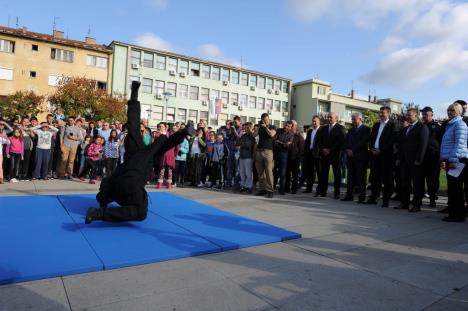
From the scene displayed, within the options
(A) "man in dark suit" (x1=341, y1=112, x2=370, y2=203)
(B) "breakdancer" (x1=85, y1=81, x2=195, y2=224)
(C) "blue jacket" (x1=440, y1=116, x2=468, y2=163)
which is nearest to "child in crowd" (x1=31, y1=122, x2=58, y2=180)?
(B) "breakdancer" (x1=85, y1=81, x2=195, y2=224)

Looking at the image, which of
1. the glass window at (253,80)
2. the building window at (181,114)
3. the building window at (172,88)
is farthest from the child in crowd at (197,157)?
the glass window at (253,80)

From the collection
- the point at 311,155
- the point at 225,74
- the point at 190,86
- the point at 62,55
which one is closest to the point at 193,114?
the point at 190,86

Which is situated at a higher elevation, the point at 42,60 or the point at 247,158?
the point at 42,60

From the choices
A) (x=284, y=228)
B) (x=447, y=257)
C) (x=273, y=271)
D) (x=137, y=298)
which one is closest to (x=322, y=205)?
(x=284, y=228)

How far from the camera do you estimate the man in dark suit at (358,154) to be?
8.24m

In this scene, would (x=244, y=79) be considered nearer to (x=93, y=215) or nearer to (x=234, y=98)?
(x=234, y=98)

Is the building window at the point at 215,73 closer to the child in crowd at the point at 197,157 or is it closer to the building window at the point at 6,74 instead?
the building window at the point at 6,74

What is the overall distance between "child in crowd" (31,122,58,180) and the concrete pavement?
860 cm

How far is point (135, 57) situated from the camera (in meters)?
45.1

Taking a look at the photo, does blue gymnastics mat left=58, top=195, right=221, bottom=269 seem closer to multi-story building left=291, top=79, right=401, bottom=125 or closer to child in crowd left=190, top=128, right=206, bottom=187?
child in crowd left=190, top=128, right=206, bottom=187

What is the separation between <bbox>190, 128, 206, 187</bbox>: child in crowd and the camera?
431 inches

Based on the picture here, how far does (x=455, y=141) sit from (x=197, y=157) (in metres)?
7.04

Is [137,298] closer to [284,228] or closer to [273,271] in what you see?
[273,271]

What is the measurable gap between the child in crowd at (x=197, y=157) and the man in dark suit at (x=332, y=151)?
382 centimetres
